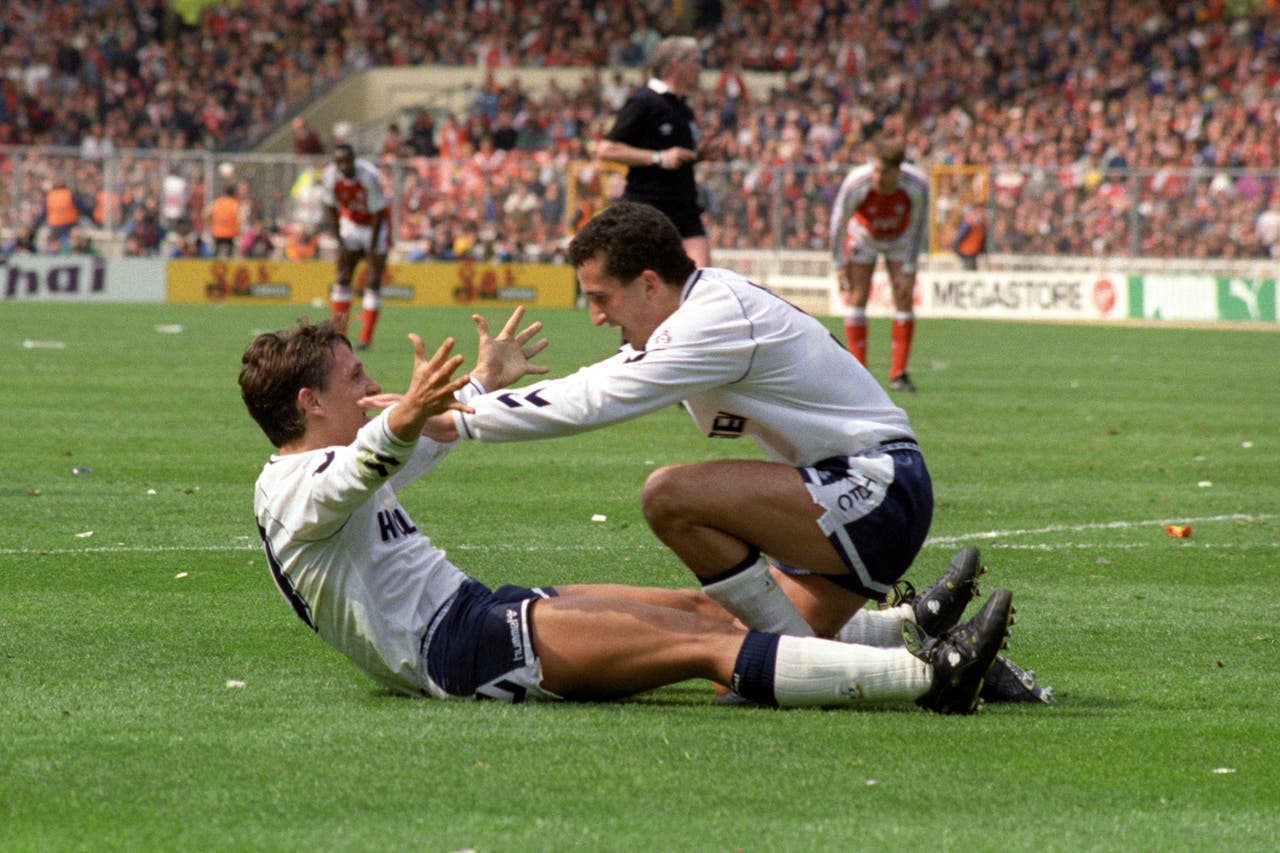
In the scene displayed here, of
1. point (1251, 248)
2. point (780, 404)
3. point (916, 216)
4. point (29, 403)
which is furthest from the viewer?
point (1251, 248)

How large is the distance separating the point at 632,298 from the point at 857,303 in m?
11.3

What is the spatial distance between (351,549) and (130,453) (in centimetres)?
639

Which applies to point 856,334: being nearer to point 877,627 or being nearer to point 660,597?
point 877,627

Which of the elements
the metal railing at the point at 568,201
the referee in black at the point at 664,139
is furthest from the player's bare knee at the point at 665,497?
the metal railing at the point at 568,201

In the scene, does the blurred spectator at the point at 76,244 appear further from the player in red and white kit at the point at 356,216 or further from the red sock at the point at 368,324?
the red sock at the point at 368,324

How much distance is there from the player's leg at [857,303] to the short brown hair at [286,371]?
38.2 ft

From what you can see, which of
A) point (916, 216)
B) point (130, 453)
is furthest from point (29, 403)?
point (916, 216)

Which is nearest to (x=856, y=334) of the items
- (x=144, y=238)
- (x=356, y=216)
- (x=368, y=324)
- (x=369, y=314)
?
(x=368, y=324)

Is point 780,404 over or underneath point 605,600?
over

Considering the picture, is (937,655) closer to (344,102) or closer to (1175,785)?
(1175,785)

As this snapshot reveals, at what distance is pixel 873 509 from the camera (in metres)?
5.09

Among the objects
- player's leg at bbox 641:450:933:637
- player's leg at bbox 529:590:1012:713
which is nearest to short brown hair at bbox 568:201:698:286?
player's leg at bbox 641:450:933:637

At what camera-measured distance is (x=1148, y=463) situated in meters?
11.0

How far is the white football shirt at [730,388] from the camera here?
16.0ft
